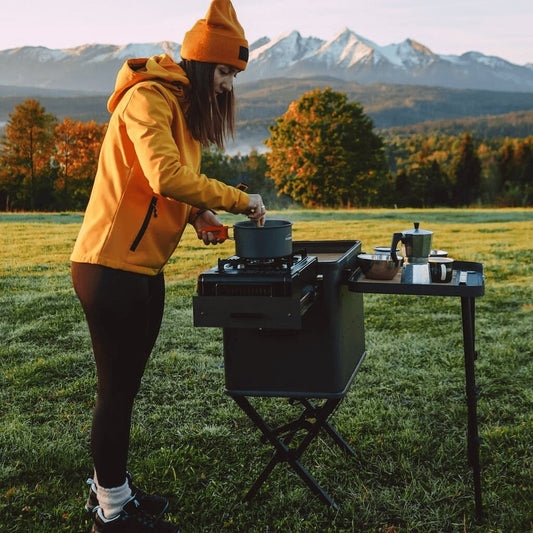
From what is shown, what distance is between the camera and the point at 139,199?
2076 mm

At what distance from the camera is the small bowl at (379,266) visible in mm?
2526

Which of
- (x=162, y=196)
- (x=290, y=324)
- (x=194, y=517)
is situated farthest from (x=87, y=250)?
(x=194, y=517)

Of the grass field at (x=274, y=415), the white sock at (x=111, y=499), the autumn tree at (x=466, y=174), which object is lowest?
the grass field at (x=274, y=415)

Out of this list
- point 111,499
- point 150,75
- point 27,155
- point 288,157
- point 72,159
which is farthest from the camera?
point 72,159

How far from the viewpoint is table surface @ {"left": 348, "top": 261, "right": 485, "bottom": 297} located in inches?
92.7

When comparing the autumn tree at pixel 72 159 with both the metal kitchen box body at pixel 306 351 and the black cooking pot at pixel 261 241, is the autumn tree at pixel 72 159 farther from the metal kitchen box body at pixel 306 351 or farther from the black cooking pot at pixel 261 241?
the black cooking pot at pixel 261 241

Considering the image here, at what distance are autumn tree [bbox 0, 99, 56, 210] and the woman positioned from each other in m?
42.5

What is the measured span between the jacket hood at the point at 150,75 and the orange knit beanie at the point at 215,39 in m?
0.09

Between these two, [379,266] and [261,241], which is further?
[379,266]

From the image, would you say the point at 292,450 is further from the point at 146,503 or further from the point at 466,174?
the point at 466,174

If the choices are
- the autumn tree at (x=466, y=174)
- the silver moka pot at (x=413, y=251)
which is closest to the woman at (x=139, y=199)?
the silver moka pot at (x=413, y=251)

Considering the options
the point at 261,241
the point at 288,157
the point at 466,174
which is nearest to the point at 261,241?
the point at 261,241

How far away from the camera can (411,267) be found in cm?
252

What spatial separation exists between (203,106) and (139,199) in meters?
0.40
